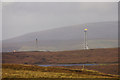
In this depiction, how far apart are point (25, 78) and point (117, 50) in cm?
5844

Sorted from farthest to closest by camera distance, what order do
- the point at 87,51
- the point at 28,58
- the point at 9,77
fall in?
the point at 87,51
the point at 28,58
the point at 9,77

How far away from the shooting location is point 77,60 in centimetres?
6172

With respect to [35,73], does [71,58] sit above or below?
below

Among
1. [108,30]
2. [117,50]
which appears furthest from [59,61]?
[108,30]

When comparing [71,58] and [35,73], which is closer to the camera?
[35,73]

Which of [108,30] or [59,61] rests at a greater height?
[108,30]

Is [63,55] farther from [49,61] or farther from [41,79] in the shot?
[41,79]

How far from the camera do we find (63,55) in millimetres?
68250

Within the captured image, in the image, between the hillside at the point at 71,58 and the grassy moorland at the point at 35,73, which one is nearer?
the grassy moorland at the point at 35,73

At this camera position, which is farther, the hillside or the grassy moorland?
the hillside

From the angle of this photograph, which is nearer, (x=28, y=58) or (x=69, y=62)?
(x=69, y=62)

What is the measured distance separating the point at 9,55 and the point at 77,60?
856 inches

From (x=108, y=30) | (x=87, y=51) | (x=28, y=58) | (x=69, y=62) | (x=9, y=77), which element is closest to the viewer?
Result: (x=9, y=77)

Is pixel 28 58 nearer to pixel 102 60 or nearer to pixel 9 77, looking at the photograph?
pixel 102 60
